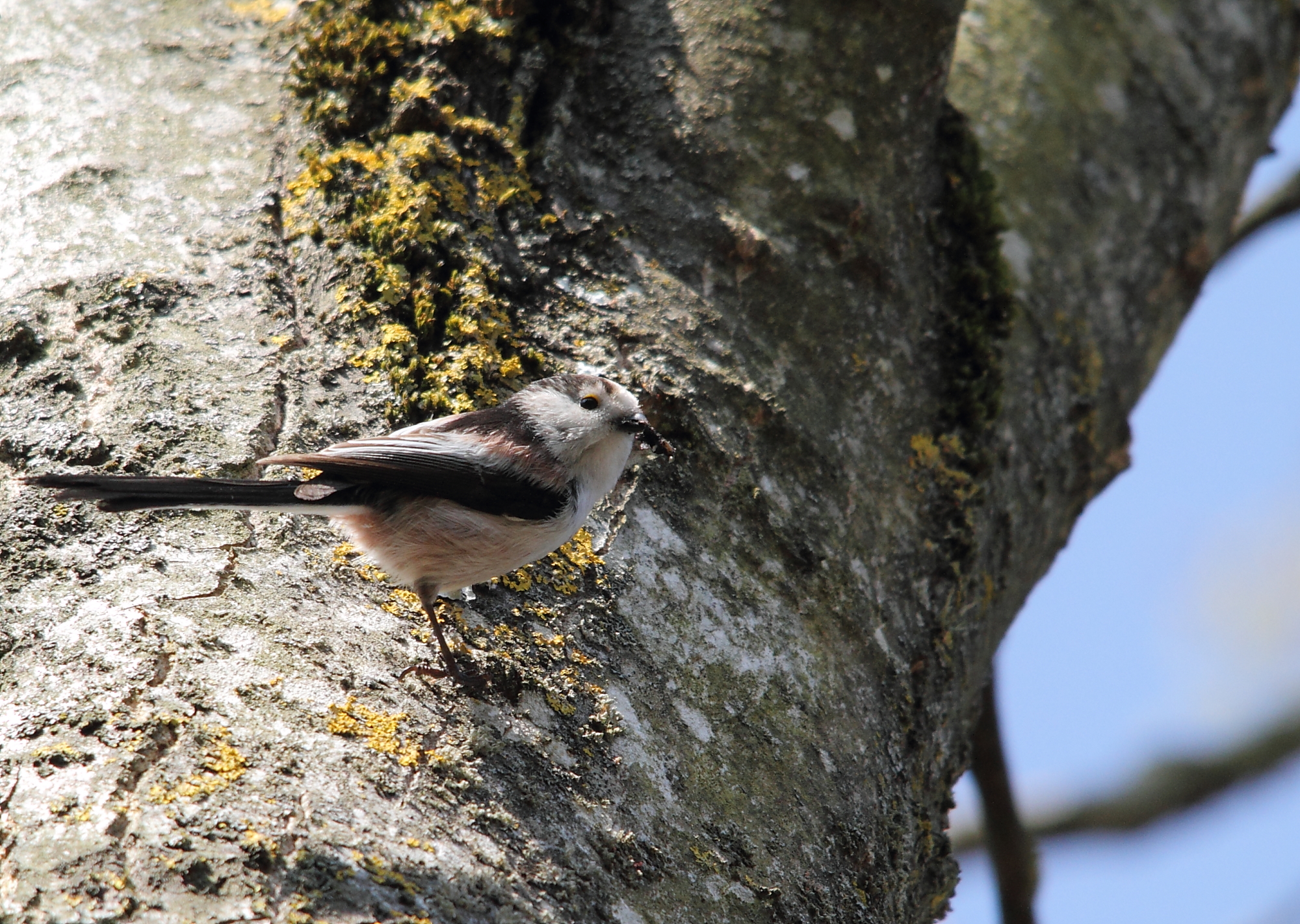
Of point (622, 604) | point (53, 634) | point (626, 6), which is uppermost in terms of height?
point (626, 6)

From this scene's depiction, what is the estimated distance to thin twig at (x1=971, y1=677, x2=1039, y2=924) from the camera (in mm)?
3635

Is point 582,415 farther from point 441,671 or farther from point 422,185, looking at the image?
point 441,671

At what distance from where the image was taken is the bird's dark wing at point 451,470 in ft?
7.27

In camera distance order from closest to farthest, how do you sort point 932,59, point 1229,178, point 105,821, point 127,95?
point 105,821 < point 127,95 < point 932,59 < point 1229,178

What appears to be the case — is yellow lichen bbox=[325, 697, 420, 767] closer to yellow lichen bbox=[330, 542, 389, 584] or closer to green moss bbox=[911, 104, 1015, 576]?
yellow lichen bbox=[330, 542, 389, 584]

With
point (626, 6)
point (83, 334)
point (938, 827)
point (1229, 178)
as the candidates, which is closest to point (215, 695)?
point (83, 334)

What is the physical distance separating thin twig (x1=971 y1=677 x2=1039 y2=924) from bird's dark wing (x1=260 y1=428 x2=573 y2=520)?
6.63 ft

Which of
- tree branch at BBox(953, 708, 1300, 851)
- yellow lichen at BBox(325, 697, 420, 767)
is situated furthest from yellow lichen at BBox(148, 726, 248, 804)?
tree branch at BBox(953, 708, 1300, 851)

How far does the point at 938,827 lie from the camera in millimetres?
2543

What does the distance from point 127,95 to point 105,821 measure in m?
2.11

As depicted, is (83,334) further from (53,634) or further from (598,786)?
(598,786)

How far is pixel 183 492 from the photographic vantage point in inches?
75.5

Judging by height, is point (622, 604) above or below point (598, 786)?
above

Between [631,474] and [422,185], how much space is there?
91 cm
